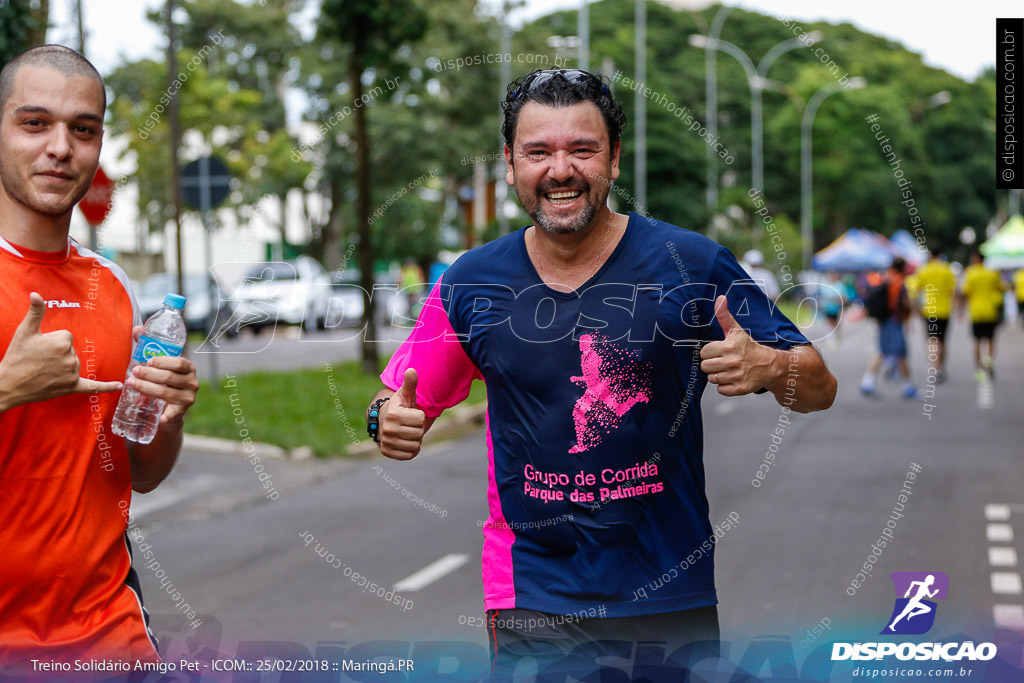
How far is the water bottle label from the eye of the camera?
8.27 feet

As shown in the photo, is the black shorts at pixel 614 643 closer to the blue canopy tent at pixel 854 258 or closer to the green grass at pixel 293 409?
the green grass at pixel 293 409

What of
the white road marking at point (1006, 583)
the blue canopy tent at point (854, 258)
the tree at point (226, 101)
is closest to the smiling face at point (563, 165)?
the white road marking at point (1006, 583)

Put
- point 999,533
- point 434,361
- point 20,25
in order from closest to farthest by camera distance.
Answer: point 434,361
point 20,25
point 999,533

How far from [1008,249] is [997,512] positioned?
3088 cm

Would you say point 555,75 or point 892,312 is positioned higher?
point 555,75

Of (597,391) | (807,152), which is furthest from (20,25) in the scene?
(807,152)

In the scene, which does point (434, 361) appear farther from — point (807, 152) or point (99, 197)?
point (807, 152)

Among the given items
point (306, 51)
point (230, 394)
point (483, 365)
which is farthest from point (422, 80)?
point (483, 365)

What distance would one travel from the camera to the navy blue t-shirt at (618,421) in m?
2.52

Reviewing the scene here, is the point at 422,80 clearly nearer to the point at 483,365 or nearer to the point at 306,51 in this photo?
the point at 306,51

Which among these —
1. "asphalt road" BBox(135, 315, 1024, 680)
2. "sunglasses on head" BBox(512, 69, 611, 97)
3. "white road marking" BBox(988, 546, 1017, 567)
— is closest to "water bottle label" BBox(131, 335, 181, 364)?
"asphalt road" BBox(135, 315, 1024, 680)

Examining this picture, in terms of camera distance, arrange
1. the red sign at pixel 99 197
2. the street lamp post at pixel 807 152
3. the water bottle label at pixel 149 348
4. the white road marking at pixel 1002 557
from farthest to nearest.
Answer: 1. the street lamp post at pixel 807 152
2. the red sign at pixel 99 197
3. the white road marking at pixel 1002 557
4. the water bottle label at pixel 149 348

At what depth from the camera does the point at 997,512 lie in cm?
773

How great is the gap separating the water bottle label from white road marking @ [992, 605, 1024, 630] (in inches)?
158
